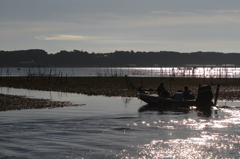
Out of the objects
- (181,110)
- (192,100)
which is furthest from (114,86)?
(181,110)

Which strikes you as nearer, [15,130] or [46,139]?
[46,139]

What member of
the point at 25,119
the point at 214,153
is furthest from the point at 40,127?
the point at 214,153

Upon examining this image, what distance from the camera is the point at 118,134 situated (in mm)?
16953

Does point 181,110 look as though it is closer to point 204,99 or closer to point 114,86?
point 204,99

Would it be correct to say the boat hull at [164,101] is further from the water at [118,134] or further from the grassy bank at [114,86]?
the grassy bank at [114,86]

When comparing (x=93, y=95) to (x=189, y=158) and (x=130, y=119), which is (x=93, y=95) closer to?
(x=130, y=119)

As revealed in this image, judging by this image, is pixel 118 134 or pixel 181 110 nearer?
pixel 118 134

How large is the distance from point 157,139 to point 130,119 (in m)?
5.76

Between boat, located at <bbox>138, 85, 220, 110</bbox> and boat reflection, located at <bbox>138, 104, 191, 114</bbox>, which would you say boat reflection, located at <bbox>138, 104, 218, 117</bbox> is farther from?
boat, located at <bbox>138, 85, 220, 110</bbox>

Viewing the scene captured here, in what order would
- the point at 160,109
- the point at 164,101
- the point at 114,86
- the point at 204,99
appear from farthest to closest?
1. the point at 114,86
2. the point at 164,101
3. the point at 160,109
4. the point at 204,99

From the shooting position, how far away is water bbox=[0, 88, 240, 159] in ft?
45.2

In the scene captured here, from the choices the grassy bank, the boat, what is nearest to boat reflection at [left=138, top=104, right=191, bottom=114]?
the boat

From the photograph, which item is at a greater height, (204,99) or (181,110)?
(204,99)

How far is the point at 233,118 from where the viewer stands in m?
21.8
